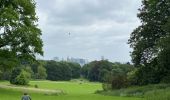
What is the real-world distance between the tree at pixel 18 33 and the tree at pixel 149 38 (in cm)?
2363

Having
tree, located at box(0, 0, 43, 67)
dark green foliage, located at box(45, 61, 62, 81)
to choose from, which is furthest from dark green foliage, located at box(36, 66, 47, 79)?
Answer: tree, located at box(0, 0, 43, 67)

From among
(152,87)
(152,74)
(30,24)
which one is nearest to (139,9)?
(152,74)

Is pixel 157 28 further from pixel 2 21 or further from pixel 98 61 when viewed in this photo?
pixel 98 61

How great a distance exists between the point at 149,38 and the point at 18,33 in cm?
2910

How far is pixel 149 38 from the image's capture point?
8194 cm

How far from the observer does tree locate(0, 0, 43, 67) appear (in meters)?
60.1

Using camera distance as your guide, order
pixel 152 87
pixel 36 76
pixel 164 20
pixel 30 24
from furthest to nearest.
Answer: pixel 36 76
pixel 164 20
pixel 152 87
pixel 30 24

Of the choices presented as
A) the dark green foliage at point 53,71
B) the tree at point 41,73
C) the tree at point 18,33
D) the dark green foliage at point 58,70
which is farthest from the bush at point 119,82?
the dark green foliage at point 53,71

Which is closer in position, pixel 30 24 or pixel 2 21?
pixel 2 21

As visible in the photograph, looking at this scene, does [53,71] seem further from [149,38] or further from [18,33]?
[18,33]

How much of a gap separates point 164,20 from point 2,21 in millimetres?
31789

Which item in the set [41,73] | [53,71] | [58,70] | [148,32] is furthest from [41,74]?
[148,32]

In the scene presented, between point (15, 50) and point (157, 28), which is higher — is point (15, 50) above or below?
below

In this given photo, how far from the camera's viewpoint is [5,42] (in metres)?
61.7
